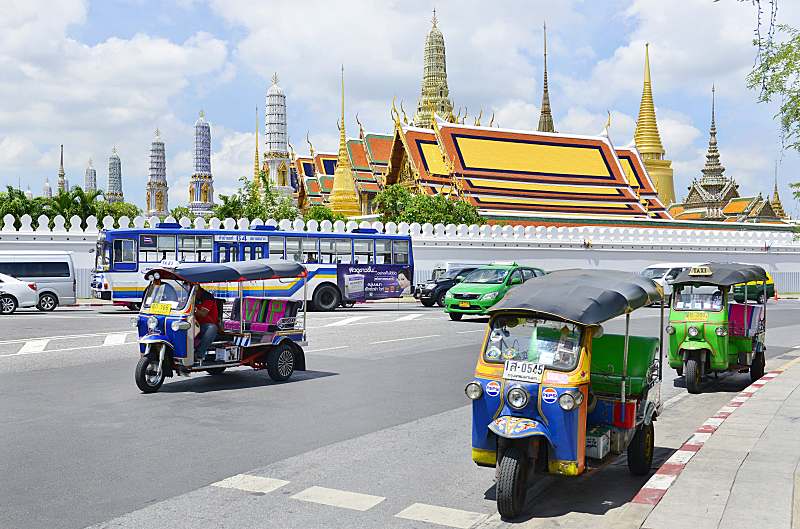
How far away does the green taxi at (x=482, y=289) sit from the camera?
909 inches

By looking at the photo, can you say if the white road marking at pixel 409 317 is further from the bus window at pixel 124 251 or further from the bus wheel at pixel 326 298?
the bus window at pixel 124 251

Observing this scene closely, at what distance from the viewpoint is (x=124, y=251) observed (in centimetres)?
2603

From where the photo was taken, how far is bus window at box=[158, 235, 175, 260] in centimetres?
2648

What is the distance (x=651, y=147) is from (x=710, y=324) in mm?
70757

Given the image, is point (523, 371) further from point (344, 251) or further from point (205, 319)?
point (344, 251)

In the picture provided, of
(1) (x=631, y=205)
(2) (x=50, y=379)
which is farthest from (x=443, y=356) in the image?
(1) (x=631, y=205)

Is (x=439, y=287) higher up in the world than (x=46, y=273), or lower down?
lower down

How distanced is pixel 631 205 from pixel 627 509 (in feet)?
171

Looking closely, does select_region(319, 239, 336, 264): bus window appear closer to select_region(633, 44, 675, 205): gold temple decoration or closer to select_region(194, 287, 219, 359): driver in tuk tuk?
select_region(194, 287, 219, 359): driver in tuk tuk

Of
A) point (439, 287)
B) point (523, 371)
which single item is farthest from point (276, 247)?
point (523, 371)

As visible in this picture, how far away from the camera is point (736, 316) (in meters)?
12.0

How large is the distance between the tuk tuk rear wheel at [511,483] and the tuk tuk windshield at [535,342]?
Answer: 2.49 ft

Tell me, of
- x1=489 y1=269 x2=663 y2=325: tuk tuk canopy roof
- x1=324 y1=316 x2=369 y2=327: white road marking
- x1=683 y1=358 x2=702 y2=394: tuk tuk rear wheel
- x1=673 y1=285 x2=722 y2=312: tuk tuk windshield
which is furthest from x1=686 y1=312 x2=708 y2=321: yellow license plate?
x1=324 y1=316 x2=369 y2=327: white road marking

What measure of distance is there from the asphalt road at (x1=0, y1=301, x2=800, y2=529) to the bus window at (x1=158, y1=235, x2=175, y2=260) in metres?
11.5
